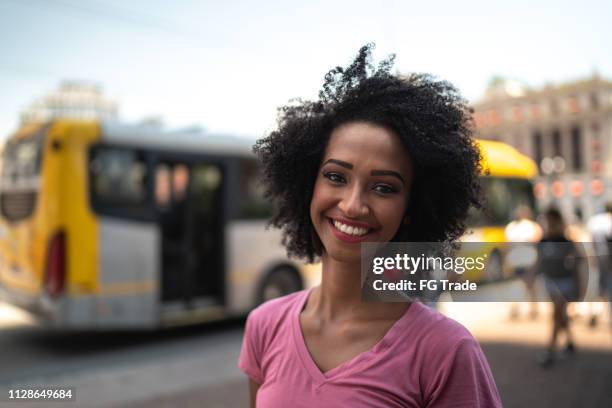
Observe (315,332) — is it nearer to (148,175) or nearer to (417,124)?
(417,124)

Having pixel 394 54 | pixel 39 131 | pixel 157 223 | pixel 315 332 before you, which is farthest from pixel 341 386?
pixel 39 131

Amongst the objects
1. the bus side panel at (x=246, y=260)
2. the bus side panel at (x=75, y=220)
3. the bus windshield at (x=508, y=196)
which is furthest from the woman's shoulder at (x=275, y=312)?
the bus windshield at (x=508, y=196)

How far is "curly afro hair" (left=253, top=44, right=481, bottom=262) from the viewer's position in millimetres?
1462

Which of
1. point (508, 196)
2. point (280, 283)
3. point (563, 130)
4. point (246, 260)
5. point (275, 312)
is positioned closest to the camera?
point (275, 312)

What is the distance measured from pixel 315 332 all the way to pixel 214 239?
267 inches

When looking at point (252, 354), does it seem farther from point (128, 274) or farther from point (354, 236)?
point (128, 274)

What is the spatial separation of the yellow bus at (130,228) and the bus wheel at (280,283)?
2cm

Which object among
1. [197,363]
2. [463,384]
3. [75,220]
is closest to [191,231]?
[75,220]

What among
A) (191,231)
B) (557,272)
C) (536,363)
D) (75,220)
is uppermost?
(75,220)

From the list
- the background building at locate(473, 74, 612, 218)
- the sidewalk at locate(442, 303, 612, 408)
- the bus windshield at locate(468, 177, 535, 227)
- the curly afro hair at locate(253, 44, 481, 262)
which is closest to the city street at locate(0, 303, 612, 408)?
the sidewalk at locate(442, 303, 612, 408)

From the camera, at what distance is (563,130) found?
178ft

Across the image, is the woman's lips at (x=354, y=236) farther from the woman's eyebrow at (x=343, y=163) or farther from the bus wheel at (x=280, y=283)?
the bus wheel at (x=280, y=283)

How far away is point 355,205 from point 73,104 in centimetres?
1056

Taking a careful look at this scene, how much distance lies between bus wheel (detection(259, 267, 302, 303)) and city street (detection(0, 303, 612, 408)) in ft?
2.26
